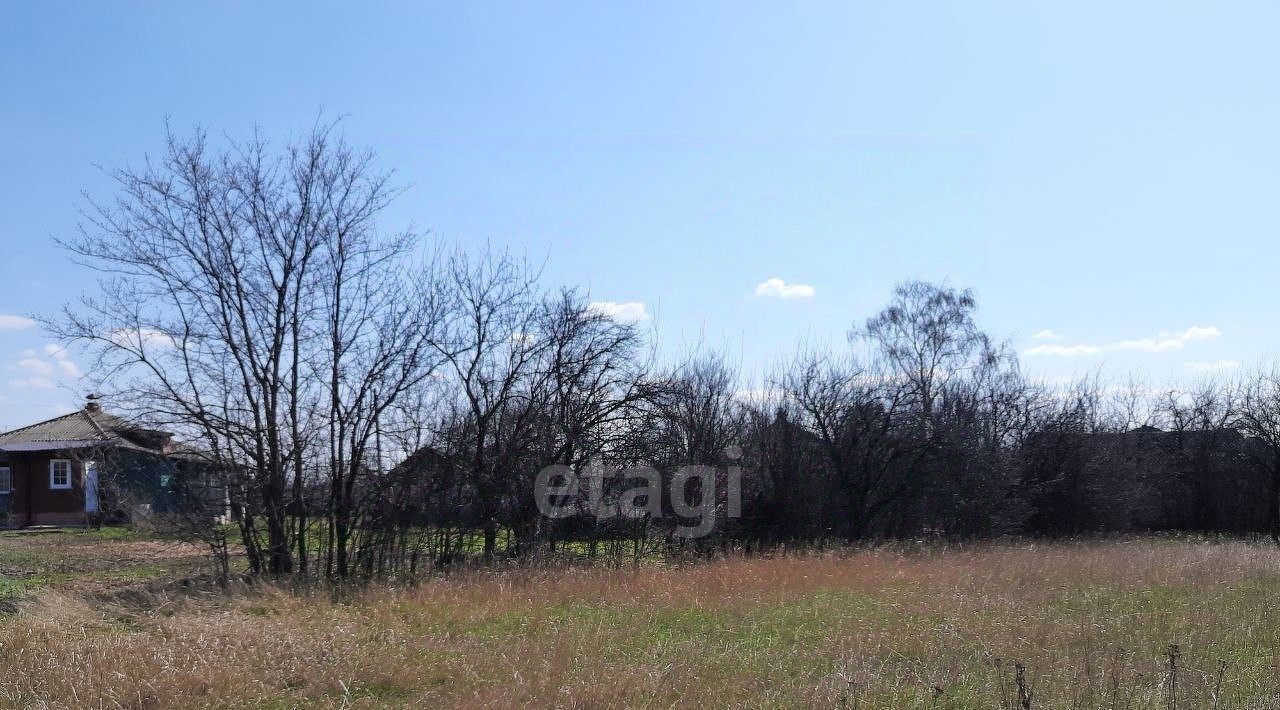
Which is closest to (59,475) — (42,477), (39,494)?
(42,477)

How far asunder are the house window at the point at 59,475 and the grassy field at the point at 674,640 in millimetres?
17828

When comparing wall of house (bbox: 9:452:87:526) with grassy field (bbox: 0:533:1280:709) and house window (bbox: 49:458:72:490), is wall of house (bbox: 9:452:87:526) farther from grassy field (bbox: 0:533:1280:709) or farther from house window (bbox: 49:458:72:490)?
grassy field (bbox: 0:533:1280:709)

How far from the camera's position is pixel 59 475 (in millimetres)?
28438

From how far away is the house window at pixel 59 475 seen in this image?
28189 mm

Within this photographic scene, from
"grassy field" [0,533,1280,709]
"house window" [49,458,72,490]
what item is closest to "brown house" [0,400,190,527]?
"house window" [49,458,72,490]

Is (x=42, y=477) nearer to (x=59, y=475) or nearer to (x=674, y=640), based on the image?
(x=59, y=475)

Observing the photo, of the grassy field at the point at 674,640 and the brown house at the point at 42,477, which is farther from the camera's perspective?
the brown house at the point at 42,477

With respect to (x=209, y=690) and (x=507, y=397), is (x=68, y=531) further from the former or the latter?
(x=209, y=690)

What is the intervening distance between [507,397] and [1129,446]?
23.3m

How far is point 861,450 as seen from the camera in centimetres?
2211

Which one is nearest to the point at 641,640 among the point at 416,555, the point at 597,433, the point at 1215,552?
the point at 416,555

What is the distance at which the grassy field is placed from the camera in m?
6.25

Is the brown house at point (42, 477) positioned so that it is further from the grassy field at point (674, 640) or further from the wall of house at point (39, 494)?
the grassy field at point (674, 640)

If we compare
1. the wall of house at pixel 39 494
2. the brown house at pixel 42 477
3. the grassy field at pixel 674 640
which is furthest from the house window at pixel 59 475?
the grassy field at pixel 674 640
